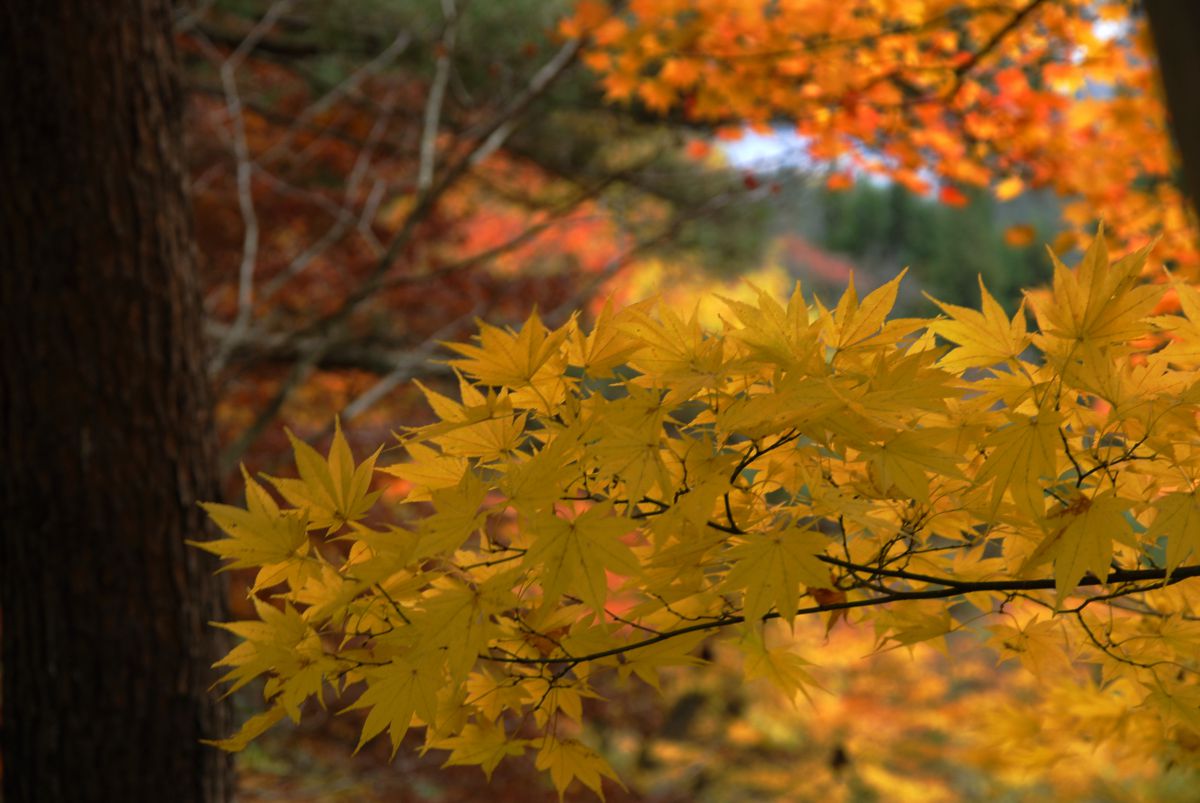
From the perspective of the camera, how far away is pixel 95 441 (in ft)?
6.05

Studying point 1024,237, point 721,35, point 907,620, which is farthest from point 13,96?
point 1024,237

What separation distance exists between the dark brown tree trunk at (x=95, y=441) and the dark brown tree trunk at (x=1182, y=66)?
171cm

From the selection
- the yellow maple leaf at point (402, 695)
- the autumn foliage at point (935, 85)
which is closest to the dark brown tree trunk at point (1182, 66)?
the yellow maple leaf at point (402, 695)

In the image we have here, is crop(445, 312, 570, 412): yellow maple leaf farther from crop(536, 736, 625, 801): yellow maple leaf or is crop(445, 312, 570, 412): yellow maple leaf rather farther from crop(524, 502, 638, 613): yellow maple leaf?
crop(536, 736, 625, 801): yellow maple leaf

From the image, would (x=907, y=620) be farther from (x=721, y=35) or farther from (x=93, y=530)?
(x=721, y=35)

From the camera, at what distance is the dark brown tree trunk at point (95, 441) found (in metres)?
1.83

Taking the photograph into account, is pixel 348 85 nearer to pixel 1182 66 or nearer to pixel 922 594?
pixel 922 594

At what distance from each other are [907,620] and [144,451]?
1356 mm

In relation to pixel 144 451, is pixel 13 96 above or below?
above

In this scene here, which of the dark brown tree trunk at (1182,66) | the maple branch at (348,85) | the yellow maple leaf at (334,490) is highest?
the maple branch at (348,85)

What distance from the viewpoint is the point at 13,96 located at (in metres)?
1.91

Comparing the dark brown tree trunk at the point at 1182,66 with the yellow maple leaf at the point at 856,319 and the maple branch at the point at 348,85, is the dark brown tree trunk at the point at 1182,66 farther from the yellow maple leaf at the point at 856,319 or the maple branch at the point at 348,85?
the maple branch at the point at 348,85

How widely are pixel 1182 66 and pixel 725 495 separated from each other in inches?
19.4

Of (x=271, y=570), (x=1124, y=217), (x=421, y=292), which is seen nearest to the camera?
(x=271, y=570)
